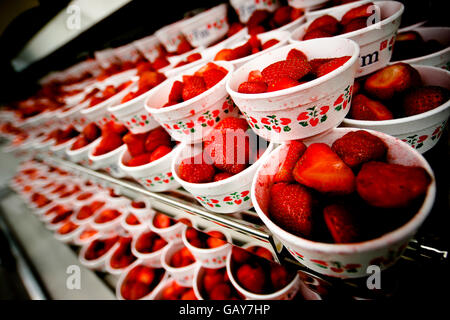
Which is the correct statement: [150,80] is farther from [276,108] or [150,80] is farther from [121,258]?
[121,258]

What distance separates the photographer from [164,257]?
1.31 metres

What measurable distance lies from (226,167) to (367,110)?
0.42 metres

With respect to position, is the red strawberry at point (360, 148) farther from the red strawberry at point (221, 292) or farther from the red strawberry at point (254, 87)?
the red strawberry at point (221, 292)

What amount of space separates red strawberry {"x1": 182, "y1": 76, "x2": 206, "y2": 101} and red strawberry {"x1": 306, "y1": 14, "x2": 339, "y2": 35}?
0.44 metres

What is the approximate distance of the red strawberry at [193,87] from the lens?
783mm

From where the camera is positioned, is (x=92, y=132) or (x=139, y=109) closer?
(x=139, y=109)

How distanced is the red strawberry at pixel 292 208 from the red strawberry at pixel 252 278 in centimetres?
55

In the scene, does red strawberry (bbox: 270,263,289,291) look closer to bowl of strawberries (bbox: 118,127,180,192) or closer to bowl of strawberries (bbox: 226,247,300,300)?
bowl of strawberries (bbox: 226,247,300,300)

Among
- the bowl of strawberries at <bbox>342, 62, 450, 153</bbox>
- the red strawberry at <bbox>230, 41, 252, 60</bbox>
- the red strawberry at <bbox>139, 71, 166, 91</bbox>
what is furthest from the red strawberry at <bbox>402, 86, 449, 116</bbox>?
the red strawberry at <bbox>139, 71, 166, 91</bbox>

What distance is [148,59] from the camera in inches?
69.5

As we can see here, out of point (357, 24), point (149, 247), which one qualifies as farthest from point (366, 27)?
point (149, 247)
